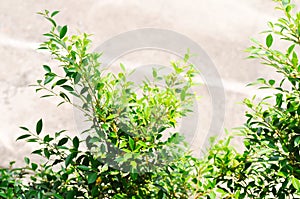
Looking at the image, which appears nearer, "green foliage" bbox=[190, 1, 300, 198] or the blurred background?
"green foliage" bbox=[190, 1, 300, 198]

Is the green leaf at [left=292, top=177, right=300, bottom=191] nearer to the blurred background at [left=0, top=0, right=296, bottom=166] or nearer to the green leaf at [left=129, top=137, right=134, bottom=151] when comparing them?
the green leaf at [left=129, top=137, right=134, bottom=151]

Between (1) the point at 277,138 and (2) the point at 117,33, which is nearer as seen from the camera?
(1) the point at 277,138

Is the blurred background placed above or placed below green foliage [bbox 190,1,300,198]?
above

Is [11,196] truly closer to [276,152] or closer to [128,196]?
[128,196]

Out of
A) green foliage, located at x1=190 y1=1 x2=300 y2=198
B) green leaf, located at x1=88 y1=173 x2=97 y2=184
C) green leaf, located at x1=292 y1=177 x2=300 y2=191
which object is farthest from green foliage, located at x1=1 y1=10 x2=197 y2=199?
green leaf, located at x1=292 y1=177 x2=300 y2=191

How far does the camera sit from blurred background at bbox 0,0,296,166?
2943mm

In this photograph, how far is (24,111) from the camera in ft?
9.67

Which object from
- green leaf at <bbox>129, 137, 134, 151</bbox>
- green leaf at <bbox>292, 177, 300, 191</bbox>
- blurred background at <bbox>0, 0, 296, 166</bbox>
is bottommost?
green leaf at <bbox>292, 177, 300, 191</bbox>

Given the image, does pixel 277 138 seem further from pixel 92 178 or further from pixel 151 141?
pixel 92 178

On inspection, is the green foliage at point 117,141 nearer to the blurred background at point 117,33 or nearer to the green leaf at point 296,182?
the green leaf at point 296,182

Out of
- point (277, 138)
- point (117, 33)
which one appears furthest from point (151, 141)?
point (117, 33)

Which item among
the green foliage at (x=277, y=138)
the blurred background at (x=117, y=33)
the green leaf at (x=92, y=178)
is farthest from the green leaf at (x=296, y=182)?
the blurred background at (x=117, y=33)

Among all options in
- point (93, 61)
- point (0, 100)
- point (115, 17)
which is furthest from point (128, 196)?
point (115, 17)

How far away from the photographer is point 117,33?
354 cm
